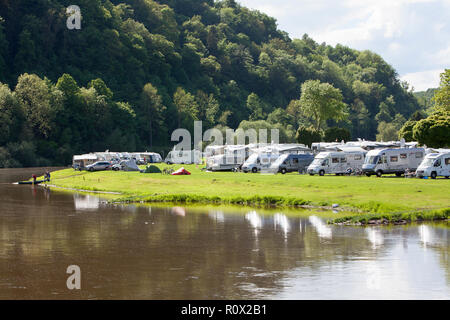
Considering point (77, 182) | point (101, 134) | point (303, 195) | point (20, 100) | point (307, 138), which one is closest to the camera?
point (303, 195)

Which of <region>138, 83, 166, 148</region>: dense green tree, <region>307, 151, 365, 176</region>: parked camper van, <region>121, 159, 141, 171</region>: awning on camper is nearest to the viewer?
<region>307, 151, 365, 176</region>: parked camper van

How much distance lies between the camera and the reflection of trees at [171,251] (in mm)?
21812

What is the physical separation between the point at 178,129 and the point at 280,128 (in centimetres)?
3593

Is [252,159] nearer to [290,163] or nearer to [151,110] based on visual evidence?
[290,163]

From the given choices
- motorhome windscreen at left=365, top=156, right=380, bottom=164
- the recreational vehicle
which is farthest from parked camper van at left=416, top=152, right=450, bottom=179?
the recreational vehicle

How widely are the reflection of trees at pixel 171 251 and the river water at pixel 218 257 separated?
0.05 m

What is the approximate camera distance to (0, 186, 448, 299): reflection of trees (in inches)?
859

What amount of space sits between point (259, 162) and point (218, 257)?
168 feet

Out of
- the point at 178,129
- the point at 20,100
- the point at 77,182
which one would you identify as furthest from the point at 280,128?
the point at 77,182

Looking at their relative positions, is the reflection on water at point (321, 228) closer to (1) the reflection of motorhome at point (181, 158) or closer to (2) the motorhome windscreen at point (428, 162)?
(2) the motorhome windscreen at point (428, 162)

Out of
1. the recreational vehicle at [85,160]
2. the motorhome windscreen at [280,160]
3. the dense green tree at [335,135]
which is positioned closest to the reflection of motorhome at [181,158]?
the recreational vehicle at [85,160]

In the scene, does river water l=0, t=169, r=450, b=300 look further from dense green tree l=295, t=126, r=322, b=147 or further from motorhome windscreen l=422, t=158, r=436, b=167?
dense green tree l=295, t=126, r=322, b=147

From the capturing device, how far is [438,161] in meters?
58.2
